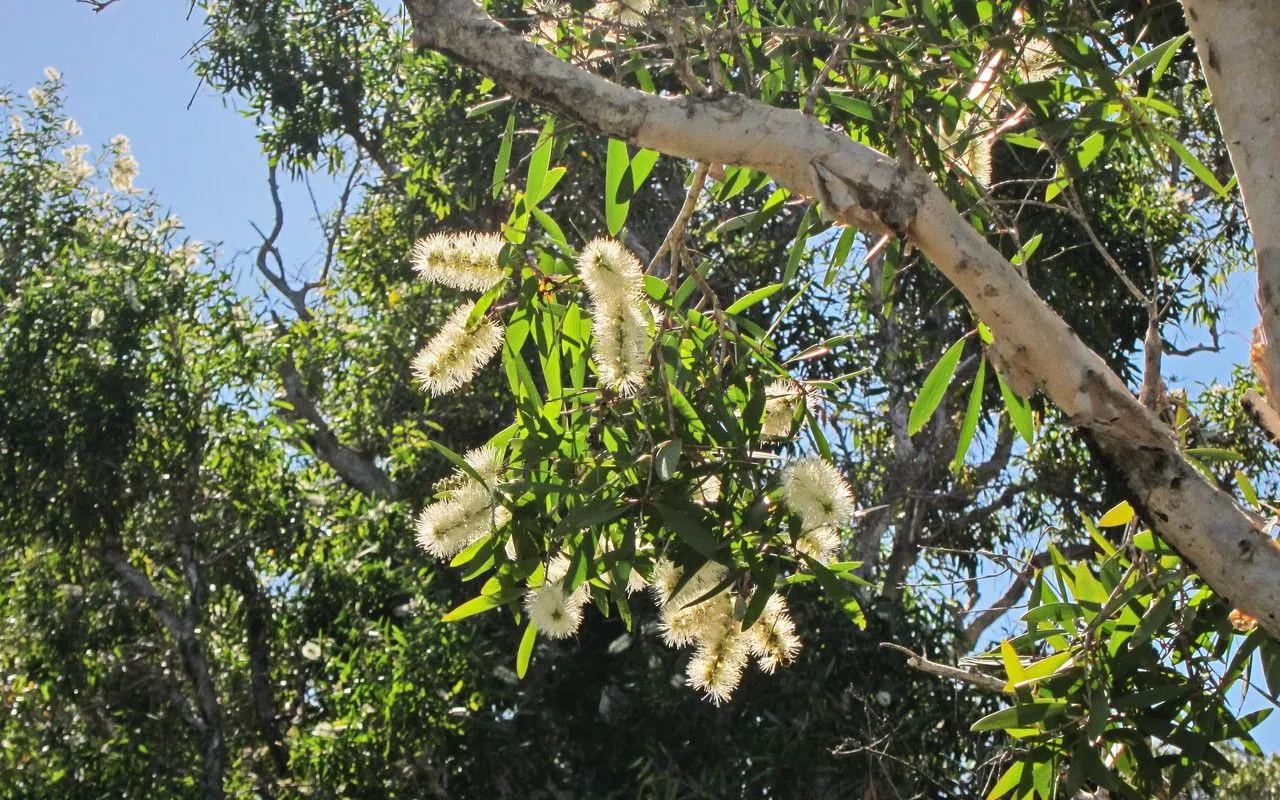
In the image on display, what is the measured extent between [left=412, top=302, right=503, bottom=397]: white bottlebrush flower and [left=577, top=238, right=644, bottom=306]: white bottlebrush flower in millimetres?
248

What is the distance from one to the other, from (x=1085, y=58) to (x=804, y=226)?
589 millimetres

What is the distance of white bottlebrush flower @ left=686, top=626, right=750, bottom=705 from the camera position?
2.13 meters

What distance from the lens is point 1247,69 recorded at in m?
2.01

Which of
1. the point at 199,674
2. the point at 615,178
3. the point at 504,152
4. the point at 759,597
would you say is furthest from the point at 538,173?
the point at 199,674

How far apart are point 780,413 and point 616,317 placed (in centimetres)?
52

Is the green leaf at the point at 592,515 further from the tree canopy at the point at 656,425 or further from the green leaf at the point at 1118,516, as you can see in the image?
the green leaf at the point at 1118,516

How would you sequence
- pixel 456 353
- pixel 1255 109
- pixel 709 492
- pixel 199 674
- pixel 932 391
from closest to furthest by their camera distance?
pixel 1255 109 → pixel 456 353 → pixel 709 492 → pixel 932 391 → pixel 199 674

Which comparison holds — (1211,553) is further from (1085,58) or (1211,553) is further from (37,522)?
(37,522)

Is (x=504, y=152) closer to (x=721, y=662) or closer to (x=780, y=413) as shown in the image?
(x=780, y=413)

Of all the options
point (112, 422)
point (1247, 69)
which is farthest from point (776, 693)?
point (1247, 69)

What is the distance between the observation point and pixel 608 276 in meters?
2.08

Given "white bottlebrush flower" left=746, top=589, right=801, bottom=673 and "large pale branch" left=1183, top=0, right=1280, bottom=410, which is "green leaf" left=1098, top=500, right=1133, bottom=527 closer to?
"large pale branch" left=1183, top=0, right=1280, bottom=410

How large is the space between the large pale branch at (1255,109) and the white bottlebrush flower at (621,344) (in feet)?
2.88

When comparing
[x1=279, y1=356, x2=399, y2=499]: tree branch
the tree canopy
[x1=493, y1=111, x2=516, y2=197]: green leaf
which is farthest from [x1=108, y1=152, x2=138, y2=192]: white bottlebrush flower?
[x1=493, y1=111, x2=516, y2=197]: green leaf
